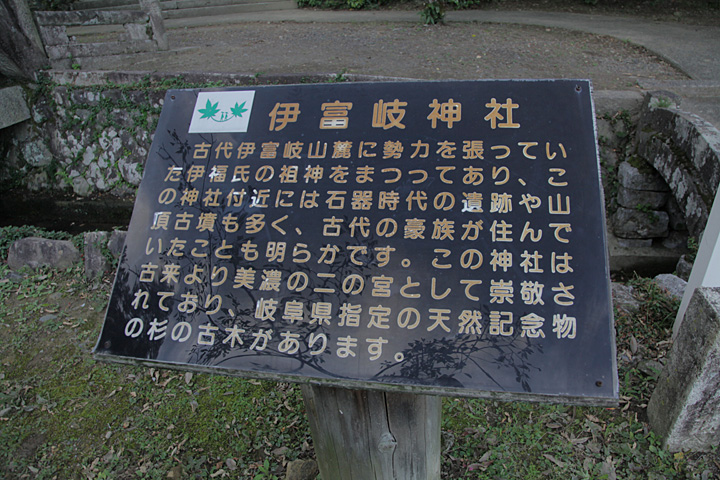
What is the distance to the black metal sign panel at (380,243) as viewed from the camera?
67.5 inches

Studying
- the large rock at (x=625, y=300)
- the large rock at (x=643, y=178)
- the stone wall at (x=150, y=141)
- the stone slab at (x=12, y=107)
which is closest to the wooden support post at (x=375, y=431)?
the large rock at (x=625, y=300)

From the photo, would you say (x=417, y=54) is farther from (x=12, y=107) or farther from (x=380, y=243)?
(x=380, y=243)

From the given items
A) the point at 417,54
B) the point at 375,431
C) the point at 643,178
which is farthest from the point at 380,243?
the point at 417,54

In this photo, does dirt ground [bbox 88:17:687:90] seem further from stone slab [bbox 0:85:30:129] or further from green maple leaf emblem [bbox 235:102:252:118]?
green maple leaf emblem [bbox 235:102:252:118]

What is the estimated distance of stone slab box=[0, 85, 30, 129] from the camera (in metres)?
6.98

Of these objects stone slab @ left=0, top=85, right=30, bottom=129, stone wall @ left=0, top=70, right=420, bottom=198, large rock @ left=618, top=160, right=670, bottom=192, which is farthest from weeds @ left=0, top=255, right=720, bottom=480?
stone slab @ left=0, top=85, right=30, bottom=129

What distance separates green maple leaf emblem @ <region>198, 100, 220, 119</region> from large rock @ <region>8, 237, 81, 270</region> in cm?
387

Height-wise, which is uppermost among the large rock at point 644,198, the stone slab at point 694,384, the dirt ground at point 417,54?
the dirt ground at point 417,54

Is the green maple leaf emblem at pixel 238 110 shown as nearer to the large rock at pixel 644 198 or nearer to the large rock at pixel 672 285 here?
the large rock at pixel 672 285

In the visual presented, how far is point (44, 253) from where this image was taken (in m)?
5.23

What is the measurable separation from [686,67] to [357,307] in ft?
23.4

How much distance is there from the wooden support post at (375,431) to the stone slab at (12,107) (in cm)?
731

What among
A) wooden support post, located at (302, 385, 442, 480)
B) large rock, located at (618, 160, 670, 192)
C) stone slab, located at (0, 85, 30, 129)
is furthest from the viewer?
stone slab, located at (0, 85, 30, 129)

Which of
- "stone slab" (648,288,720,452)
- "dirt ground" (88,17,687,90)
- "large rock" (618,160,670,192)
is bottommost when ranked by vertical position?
"stone slab" (648,288,720,452)
